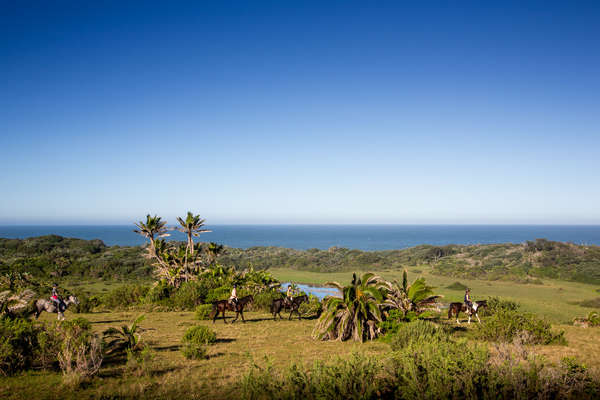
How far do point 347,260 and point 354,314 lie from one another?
177 feet

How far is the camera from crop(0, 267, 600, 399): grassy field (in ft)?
27.3

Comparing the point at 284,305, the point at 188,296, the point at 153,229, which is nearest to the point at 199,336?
the point at 284,305

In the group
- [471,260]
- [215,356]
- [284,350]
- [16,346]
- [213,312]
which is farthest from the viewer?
[471,260]

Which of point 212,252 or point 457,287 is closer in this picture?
point 212,252

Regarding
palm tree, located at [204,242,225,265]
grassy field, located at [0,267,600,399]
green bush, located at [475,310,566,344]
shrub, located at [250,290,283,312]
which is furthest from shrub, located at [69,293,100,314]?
green bush, located at [475,310,566,344]

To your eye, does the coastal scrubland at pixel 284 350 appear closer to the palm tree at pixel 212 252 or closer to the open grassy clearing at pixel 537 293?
the open grassy clearing at pixel 537 293

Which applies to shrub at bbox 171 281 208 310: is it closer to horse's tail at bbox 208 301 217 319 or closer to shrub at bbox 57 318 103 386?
horse's tail at bbox 208 301 217 319

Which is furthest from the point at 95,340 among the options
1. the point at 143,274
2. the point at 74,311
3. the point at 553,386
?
the point at 143,274

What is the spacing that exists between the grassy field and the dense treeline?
68.4 ft

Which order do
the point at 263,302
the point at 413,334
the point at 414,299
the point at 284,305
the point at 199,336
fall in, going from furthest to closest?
the point at 263,302
the point at 284,305
the point at 414,299
the point at 199,336
the point at 413,334

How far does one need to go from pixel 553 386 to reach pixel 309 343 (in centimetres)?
982

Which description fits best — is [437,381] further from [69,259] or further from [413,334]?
[69,259]

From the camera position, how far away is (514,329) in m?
14.7

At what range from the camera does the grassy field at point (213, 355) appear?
8320mm
